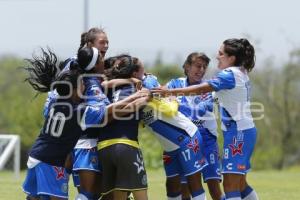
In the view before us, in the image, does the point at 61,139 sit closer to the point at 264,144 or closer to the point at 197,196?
the point at 197,196

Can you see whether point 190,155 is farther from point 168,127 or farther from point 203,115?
point 203,115

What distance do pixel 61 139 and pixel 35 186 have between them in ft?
2.08

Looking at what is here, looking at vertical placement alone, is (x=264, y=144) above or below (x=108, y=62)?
below

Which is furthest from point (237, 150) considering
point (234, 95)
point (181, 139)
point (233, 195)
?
point (181, 139)

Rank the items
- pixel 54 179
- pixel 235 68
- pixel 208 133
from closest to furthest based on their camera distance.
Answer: pixel 54 179
pixel 235 68
pixel 208 133

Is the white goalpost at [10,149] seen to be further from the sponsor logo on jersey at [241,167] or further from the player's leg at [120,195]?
the sponsor logo on jersey at [241,167]

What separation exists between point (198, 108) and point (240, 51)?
4.86 ft

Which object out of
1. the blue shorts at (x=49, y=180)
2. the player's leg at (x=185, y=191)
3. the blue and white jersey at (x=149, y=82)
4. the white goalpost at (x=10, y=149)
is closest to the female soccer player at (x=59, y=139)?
the blue shorts at (x=49, y=180)

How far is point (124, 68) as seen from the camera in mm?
8844

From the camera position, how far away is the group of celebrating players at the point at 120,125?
8.41 metres

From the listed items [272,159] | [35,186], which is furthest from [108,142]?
[272,159]

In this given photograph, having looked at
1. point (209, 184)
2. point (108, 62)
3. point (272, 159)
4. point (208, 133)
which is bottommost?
point (272, 159)

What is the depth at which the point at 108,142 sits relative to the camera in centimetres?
855

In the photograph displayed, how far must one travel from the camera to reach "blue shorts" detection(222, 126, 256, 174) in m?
8.93
